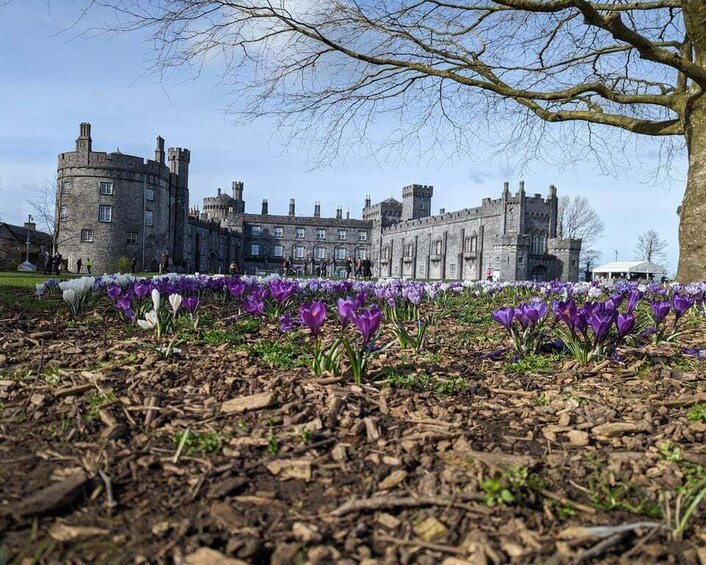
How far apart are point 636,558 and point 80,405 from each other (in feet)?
7.46

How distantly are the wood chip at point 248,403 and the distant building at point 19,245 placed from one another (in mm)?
43713

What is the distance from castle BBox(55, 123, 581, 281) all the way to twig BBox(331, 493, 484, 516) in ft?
153

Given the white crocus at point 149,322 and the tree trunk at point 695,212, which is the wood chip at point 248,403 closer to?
the white crocus at point 149,322

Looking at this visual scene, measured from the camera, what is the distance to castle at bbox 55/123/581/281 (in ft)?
150

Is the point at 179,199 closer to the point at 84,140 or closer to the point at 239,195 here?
the point at 84,140

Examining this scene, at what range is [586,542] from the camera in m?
1.53

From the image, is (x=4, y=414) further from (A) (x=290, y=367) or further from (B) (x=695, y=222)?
(B) (x=695, y=222)

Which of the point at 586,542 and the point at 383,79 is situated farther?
the point at 383,79

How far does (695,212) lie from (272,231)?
7204 centimetres

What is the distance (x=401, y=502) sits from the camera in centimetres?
171

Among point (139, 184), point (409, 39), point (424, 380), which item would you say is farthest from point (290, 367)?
Result: point (139, 184)

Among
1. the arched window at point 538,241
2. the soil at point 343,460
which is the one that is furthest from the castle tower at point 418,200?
the soil at point 343,460

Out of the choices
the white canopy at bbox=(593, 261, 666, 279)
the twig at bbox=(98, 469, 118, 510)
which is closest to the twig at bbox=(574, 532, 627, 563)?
the twig at bbox=(98, 469, 118, 510)

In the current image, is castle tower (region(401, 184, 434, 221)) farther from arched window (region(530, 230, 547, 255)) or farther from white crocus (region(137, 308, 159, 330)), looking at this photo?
white crocus (region(137, 308, 159, 330))
